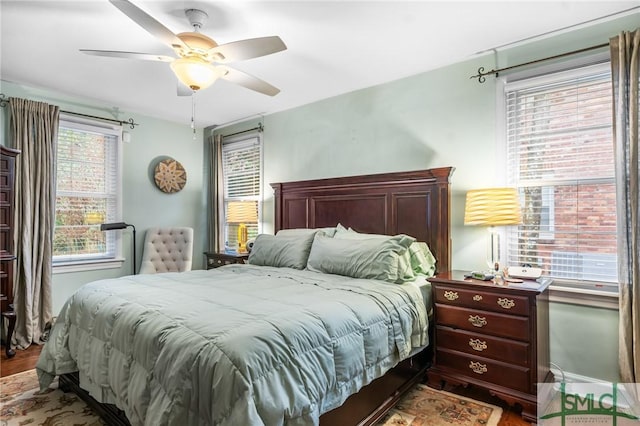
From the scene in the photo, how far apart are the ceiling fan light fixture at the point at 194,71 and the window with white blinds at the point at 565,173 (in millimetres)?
2289

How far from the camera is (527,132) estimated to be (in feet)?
8.96

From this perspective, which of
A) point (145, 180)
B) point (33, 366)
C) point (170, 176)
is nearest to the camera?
point (33, 366)

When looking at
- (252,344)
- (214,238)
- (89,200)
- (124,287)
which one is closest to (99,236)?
(89,200)

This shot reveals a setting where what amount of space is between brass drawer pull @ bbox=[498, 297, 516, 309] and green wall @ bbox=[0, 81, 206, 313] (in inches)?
165

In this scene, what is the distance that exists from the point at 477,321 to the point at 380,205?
1412mm

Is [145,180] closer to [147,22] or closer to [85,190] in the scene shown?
[85,190]

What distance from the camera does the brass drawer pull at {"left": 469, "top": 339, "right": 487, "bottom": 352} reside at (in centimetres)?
233

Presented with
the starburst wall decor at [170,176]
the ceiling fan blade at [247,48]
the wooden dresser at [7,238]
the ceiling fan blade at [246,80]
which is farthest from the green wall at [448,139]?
the wooden dresser at [7,238]

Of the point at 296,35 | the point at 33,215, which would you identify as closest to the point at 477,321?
the point at 296,35

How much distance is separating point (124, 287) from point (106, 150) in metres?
2.66

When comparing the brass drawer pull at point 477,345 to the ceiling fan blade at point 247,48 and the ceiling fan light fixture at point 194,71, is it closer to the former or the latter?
the ceiling fan blade at point 247,48

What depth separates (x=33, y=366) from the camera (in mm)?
2951

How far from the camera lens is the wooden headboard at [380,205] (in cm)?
302

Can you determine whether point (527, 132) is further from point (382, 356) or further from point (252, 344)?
point (252, 344)
